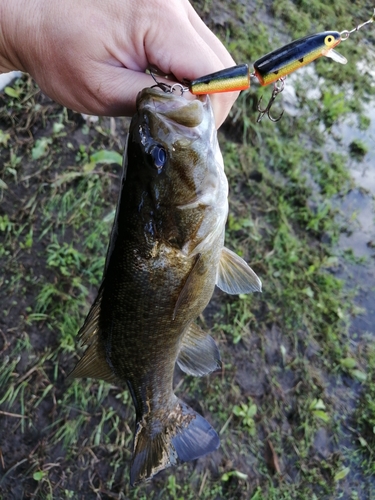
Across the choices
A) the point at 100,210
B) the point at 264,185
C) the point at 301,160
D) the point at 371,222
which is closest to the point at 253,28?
the point at 301,160

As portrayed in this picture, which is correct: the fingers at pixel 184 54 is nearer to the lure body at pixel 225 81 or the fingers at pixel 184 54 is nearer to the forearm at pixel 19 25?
the lure body at pixel 225 81

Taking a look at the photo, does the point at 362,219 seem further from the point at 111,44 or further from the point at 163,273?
the point at 111,44

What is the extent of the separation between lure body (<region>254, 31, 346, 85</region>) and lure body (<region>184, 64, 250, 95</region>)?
0.19 feet

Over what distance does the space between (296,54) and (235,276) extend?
3.21ft

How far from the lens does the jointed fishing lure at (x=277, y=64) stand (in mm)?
1471

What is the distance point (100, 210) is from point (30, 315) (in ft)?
3.23

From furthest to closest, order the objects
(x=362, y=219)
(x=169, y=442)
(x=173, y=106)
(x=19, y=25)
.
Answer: (x=362, y=219) < (x=169, y=442) < (x=19, y=25) < (x=173, y=106)

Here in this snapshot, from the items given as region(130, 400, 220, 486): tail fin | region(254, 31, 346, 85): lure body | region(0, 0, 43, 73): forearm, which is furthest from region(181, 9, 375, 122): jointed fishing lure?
region(130, 400, 220, 486): tail fin

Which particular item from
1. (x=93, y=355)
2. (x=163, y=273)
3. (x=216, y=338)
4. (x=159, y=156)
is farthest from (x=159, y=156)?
(x=216, y=338)

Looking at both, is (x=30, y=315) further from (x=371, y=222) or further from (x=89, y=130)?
(x=371, y=222)

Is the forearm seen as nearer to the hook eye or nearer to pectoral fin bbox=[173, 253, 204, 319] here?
the hook eye

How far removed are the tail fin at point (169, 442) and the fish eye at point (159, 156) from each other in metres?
1.25

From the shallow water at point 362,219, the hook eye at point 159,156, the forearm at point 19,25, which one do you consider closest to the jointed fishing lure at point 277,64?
the hook eye at point 159,156

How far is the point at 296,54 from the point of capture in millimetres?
1480
